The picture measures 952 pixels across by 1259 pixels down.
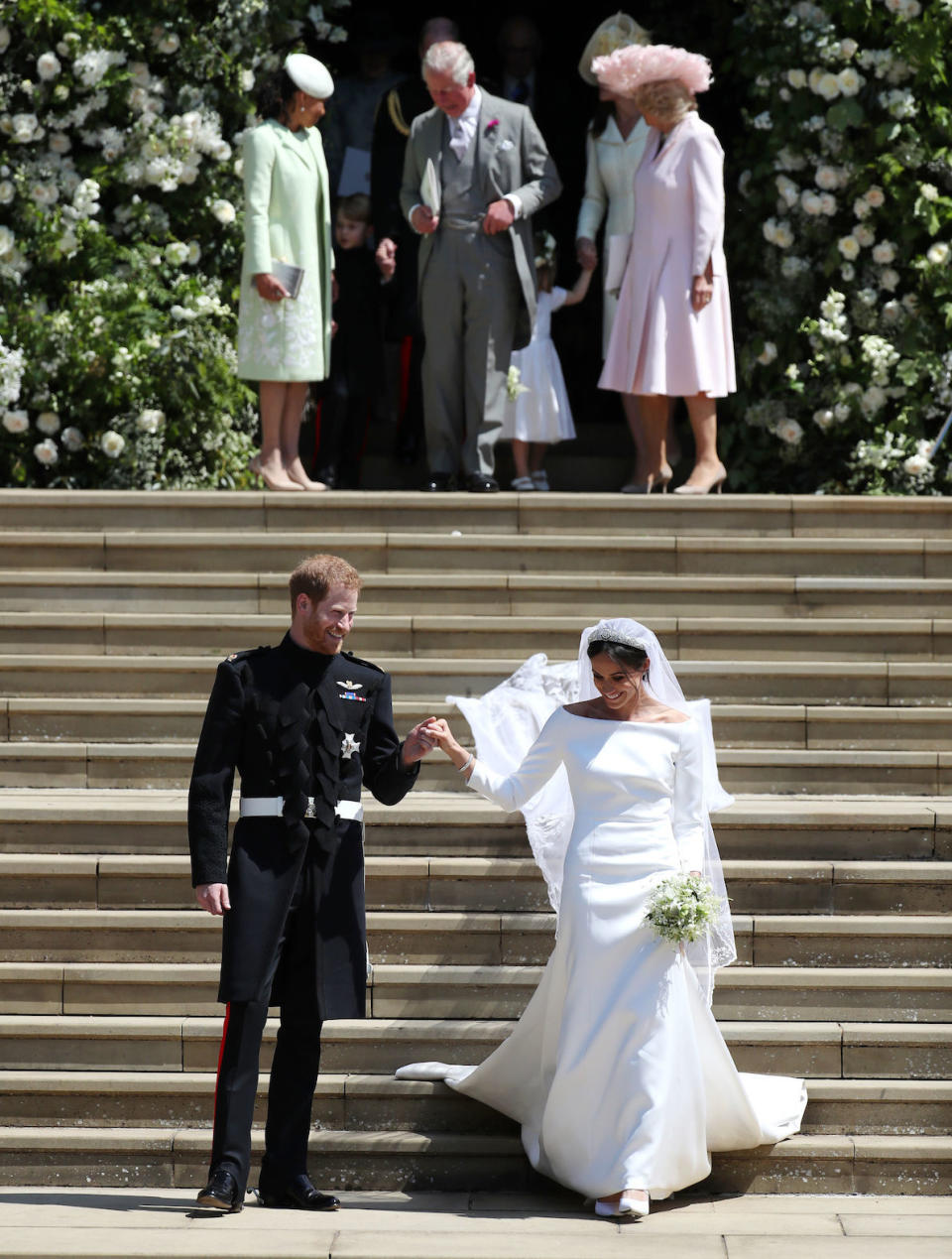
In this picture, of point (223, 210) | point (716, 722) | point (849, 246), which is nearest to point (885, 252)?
point (849, 246)

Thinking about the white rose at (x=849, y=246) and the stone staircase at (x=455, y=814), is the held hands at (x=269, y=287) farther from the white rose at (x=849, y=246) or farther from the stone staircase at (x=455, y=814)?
the white rose at (x=849, y=246)

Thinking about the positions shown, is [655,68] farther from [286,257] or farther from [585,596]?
[585,596]

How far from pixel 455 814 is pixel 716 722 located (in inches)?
51.3

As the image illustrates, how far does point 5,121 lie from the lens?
9969mm

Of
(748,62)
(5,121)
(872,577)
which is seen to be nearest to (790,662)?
(872,577)

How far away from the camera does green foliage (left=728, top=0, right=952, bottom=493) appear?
31.7 ft

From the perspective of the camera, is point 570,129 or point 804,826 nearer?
point 804,826

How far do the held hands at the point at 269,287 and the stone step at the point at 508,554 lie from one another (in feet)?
4.41

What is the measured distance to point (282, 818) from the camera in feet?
16.1

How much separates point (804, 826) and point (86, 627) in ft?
9.93

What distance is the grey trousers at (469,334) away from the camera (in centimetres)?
841

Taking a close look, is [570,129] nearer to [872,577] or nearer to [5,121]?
[5,121]

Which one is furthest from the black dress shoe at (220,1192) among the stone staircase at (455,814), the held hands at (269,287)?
the held hands at (269,287)

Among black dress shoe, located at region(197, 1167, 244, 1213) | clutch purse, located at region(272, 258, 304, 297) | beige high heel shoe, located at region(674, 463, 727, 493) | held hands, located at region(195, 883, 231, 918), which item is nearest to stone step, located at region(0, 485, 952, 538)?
beige high heel shoe, located at region(674, 463, 727, 493)
